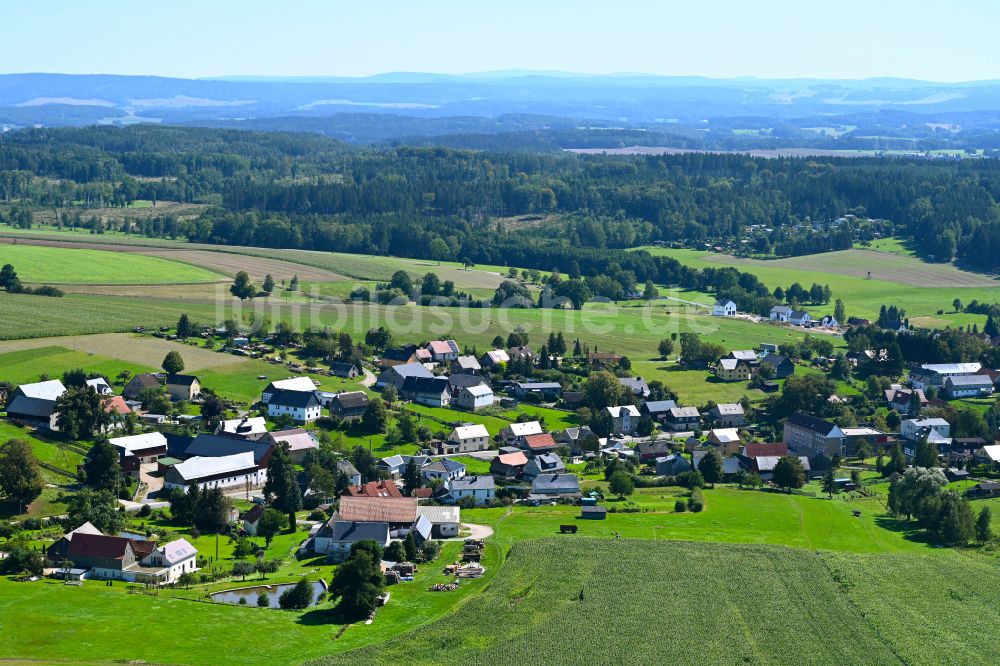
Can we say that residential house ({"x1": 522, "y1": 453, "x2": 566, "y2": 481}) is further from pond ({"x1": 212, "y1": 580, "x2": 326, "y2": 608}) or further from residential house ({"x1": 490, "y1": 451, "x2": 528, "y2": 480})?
pond ({"x1": 212, "y1": 580, "x2": 326, "y2": 608})

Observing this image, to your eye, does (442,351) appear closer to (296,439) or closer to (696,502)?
(296,439)

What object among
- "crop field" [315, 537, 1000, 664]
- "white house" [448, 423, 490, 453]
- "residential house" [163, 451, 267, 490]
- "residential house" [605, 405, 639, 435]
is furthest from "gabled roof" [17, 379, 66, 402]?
"residential house" [605, 405, 639, 435]

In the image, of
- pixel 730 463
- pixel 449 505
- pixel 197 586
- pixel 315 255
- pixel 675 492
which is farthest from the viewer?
pixel 315 255

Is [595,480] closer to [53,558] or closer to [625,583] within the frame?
[625,583]

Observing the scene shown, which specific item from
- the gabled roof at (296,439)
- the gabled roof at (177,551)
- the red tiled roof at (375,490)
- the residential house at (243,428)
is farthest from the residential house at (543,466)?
the gabled roof at (177,551)

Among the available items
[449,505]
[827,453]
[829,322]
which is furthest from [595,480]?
[829,322]

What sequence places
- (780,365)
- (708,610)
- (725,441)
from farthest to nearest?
(780,365) → (725,441) → (708,610)

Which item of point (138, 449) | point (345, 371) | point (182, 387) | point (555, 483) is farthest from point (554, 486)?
point (182, 387)
